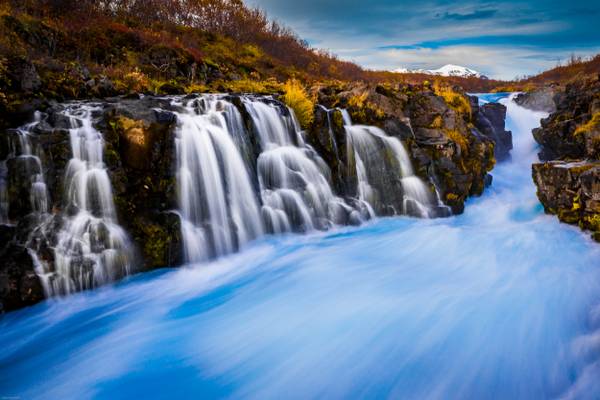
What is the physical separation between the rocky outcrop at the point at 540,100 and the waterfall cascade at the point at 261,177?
1529 centimetres

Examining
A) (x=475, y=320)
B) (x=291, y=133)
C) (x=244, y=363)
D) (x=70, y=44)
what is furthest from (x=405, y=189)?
(x=70, y=44)

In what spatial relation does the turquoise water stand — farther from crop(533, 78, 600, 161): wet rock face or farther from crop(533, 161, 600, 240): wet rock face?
crop(533, 78, 600, 161): wet rock face

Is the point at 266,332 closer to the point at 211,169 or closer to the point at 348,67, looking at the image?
the point at 211,169

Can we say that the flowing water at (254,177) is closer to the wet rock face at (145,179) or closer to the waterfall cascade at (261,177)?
the waterfall cascade at (261,177)

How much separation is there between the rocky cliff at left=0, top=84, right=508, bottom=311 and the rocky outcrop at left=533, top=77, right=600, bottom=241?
2107 mm

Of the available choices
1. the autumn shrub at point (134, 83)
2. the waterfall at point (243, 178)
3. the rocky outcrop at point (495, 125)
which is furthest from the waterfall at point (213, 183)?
the rocky outcrop at point (495, 125)

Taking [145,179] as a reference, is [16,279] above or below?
below

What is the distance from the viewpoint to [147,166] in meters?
6.46

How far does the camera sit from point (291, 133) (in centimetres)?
882

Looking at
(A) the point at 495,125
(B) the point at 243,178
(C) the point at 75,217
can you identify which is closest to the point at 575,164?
(B) the point at 243,178

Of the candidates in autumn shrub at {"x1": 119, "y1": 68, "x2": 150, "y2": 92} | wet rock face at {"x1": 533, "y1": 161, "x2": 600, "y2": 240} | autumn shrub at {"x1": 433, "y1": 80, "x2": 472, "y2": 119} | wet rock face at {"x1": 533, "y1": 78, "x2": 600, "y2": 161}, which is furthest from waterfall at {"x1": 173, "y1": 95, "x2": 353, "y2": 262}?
wet rock face at {"x1": 533, "y1": 78, "x2": 600, "y2": 161}

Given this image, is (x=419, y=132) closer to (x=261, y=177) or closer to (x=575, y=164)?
(x=575, y=164)

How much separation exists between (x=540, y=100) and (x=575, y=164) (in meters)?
14.7

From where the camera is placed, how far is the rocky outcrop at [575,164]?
7.50m
